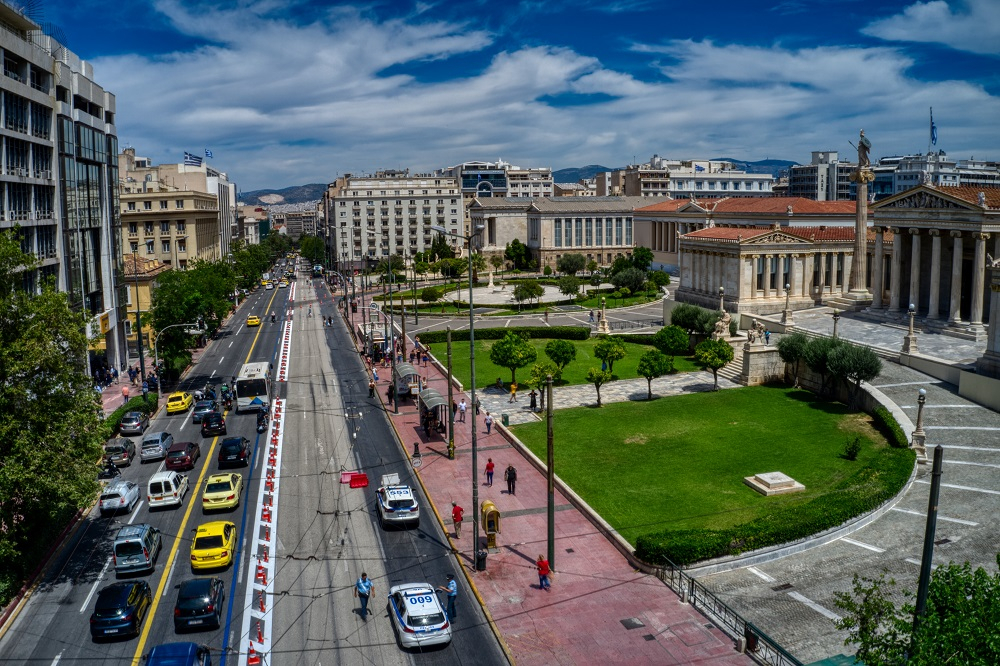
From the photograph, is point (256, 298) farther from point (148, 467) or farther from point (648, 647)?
point (648, 647)

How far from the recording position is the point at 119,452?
150ft

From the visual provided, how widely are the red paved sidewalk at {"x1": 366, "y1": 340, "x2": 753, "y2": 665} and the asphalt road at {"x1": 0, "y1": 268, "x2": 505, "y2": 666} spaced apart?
120 centimetres

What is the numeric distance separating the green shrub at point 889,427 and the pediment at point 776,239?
120 ft

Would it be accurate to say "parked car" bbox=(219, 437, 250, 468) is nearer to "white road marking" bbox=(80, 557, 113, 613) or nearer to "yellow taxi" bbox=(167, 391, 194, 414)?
"white road marking" bbox=(80, 557, 113, 613)

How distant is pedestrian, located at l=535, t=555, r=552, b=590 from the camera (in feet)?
97.7

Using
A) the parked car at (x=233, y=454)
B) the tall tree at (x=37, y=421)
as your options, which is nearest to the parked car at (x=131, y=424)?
the parked car at (x=233, y=454)

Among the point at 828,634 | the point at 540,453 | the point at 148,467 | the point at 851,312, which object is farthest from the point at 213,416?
the point at 851,312

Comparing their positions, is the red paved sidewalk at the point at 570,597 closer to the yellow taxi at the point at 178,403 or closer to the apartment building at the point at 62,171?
the yellow taxi at the point at 178,403

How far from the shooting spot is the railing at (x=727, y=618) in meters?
24.4

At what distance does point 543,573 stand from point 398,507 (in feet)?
27.7

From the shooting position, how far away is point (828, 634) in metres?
25.9

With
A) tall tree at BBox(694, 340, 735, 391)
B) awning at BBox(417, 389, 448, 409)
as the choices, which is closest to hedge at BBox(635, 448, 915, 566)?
awning at BBox(417, 389, 448, 409)

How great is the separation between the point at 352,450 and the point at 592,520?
17280 mm

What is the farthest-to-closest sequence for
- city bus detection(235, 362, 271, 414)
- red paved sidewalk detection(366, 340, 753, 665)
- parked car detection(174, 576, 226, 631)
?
city bus detection(235, 362, 271, 414) → parked car detection(174, 576, 226, 631) → red paved sidewalk detection(366, 340, 753, 665)
